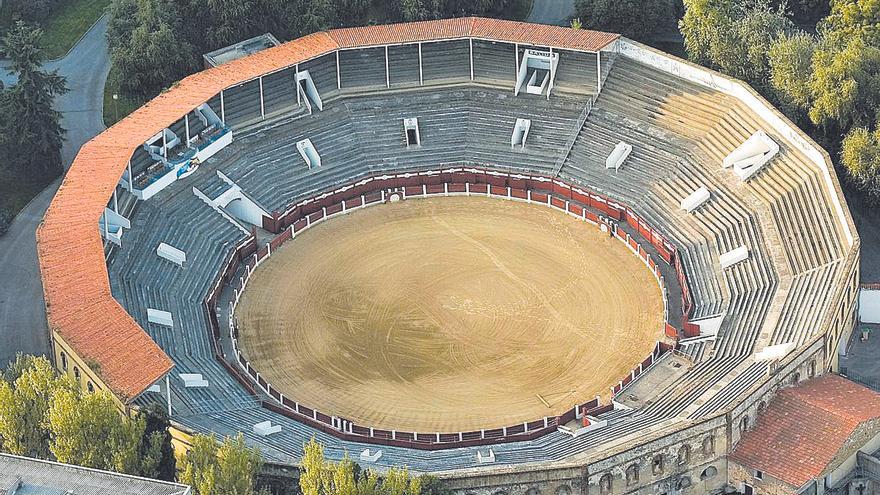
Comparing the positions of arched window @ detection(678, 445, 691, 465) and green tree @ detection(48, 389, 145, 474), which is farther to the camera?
arched window @ detection(678, 445, 691, 465)

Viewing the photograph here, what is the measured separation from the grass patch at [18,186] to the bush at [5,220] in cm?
Result: 95

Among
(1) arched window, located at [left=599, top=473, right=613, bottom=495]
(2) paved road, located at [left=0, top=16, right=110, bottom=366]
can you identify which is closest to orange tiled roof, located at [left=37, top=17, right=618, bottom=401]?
(2) paved road, located at [left=0, top=16, right=110, bottom=366]

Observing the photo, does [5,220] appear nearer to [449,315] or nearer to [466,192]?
[466,192]

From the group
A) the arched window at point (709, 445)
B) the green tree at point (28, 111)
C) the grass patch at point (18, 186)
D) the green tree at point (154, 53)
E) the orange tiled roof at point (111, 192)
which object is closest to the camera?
the arched window at point (709, 445)

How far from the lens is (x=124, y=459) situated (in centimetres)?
7500

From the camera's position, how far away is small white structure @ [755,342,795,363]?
85.5 metres

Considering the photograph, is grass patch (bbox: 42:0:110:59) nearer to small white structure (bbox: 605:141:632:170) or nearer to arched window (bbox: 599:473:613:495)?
small white structure (bbox: 605:141:632:170)

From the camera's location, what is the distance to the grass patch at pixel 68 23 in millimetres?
127000

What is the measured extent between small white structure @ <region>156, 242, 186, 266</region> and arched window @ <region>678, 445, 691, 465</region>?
34210 mm

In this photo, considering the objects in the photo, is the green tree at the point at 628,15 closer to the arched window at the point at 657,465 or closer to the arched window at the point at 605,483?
the arched window at the point at 657,465

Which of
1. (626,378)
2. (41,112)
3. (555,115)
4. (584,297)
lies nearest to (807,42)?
(555,115)

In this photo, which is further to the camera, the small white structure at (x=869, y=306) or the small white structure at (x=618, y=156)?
the small white structure at (x=618, y=156)

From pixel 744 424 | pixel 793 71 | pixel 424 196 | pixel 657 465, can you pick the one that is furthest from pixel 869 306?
pixel 424 196

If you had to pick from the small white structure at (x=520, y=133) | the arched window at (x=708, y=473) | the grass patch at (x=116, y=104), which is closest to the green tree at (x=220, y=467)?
the arched window at (x=708, y=473)
